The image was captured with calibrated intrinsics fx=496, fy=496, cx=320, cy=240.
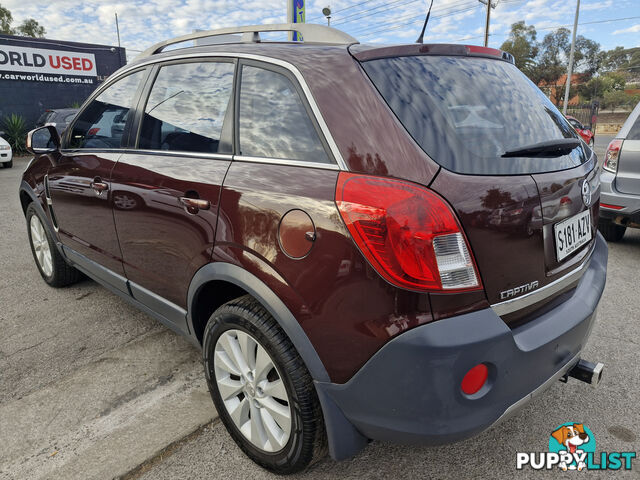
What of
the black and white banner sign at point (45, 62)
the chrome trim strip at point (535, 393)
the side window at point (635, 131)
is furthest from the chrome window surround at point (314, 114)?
the black and white banner sign at point (45, 62)

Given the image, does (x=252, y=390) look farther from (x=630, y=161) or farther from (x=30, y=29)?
(x=30, y=29)

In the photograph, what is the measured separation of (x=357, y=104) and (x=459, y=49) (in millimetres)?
635

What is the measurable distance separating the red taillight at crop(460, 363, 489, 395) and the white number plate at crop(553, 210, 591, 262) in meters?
0.60

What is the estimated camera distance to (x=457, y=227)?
155cm

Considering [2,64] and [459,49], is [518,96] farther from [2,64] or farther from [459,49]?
[2,64]

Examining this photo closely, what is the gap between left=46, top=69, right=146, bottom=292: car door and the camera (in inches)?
111

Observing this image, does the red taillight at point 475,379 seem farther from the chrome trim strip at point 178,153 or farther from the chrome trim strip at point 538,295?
the chrome trim strip at point 178,153

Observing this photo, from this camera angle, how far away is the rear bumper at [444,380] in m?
1.51

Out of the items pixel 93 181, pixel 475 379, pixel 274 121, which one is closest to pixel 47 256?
pixel 93 181

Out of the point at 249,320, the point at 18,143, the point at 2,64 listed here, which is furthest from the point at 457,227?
the point at 2,64

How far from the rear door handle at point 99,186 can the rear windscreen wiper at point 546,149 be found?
6.95 feet

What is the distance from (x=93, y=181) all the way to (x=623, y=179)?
452 cm

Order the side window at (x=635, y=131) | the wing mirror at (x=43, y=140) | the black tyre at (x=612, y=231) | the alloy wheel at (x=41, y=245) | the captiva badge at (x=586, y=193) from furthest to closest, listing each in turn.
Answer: the black tyre at (x=612, y=231) → the side window at (x=635, y=131) → the alloy wheel at (x=41, y=245) → the wing mirror at (x=43, y=140) → the captiva badge at (x=586, y=193)

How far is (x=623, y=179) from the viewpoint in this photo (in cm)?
464
